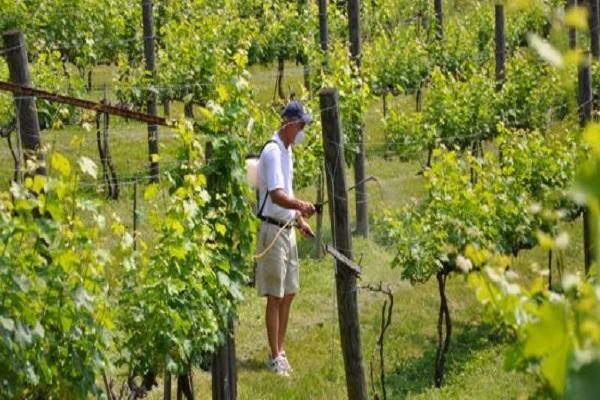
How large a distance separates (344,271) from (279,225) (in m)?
1.49

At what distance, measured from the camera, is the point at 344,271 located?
268 inches

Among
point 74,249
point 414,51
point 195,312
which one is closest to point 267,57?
point 414,51

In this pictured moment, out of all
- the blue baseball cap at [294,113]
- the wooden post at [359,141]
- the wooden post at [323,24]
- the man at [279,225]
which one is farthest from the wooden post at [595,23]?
the man at [279,225]

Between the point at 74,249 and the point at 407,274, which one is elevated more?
the point at 74,249

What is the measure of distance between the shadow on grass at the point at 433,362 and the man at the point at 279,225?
95 centimetres

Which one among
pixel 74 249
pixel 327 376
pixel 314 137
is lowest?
pixel 327 376

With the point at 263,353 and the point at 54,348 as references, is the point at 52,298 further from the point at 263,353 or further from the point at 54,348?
the point at 263,353

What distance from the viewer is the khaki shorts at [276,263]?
8320 millimetres

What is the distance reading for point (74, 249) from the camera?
188 inches

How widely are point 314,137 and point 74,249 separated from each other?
7.13 meters

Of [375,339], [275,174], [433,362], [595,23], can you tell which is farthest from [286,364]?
[595,23]

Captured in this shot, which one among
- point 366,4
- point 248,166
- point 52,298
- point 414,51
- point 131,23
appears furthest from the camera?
point 366,4

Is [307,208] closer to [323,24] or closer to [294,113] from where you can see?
[294,113]

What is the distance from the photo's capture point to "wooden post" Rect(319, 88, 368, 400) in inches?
267
